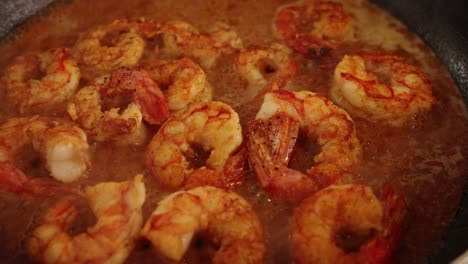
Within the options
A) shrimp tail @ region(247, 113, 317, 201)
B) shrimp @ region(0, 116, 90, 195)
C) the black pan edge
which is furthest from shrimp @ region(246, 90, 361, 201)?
the black pan edge

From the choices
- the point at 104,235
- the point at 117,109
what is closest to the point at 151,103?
the point at 117,109

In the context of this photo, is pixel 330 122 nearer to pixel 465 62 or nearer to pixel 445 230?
pixel 445 230

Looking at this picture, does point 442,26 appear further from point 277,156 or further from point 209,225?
point 209,225

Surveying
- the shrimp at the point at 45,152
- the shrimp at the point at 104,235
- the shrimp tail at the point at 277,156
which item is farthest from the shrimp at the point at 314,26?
the shrimp at the point at 104,235

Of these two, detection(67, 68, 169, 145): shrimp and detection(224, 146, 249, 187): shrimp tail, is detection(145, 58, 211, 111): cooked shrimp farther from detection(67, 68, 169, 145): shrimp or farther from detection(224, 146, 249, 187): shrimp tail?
detection(224, 146, 249, 187): shrimp tail

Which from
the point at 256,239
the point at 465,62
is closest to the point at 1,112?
the point at 256,239

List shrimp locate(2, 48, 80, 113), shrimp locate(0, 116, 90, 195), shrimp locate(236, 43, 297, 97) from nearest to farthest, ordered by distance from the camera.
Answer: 1. shrimp locate(0, 116, 90, 195)
2. shrimp locate(2, 48, 80, 113)
3. shrimp locate(236, 43, 297, 97)
